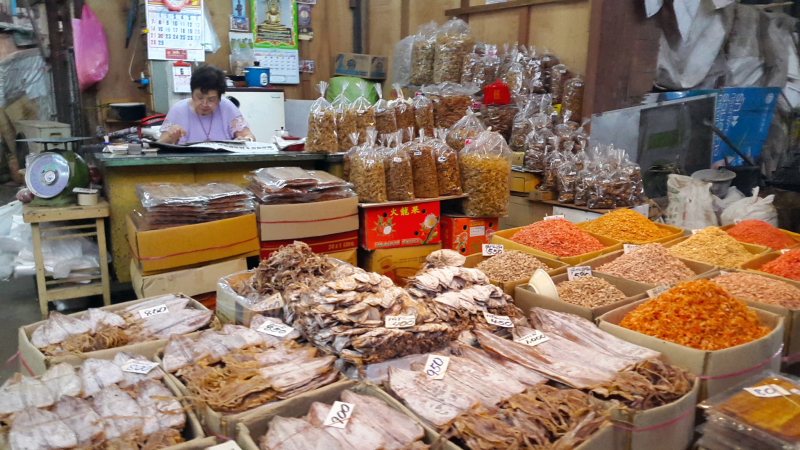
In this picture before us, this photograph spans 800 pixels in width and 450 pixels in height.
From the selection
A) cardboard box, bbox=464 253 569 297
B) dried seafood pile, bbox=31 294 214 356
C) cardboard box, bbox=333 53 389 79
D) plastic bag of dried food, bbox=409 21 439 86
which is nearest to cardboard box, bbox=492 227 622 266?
cardboard box, bbox=464 253 569 297

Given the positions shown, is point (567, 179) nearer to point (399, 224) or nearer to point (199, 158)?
point (399, 224)

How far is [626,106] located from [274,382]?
4.03m

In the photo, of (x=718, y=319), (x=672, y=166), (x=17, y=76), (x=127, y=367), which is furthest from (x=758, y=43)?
(x=17, y=76)

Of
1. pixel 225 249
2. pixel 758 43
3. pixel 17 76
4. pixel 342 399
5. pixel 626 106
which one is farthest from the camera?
pixel 17 76

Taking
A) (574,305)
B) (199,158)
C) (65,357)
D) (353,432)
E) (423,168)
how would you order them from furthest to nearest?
(423,168) < (199,158) < (574,305) < (65,357) < (353,432)

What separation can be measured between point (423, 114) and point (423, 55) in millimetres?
1775

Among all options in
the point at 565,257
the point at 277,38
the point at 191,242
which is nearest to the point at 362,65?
the point at 277,38

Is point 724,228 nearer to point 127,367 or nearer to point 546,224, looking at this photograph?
point 546,224

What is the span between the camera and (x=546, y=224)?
281cm

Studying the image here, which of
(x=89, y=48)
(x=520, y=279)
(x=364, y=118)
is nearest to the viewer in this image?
(x=520, y=279)

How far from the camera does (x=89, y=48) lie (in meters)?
5.37

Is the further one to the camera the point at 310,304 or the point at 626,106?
the point at 626,106

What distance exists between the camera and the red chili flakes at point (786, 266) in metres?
2.32

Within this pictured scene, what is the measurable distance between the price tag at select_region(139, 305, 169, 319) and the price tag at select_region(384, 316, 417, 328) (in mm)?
873
